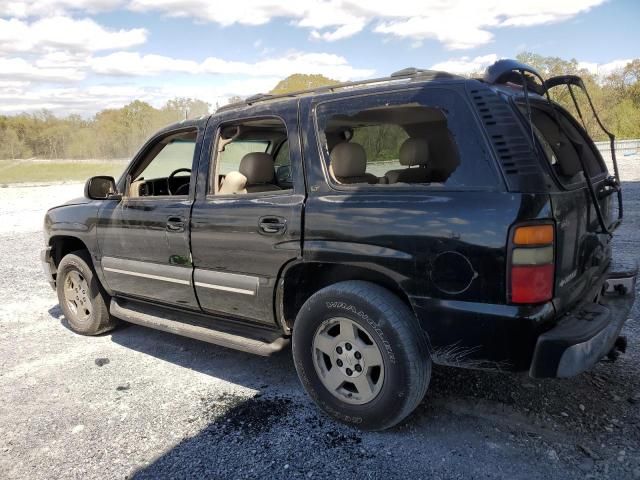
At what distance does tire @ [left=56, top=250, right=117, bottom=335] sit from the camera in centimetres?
474

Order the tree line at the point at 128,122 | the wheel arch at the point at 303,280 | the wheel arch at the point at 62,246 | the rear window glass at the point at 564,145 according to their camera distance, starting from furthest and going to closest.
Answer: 1. the tree line at the point at 128,122
2. the wheel arch at the point at 62,246
3. the wheel arch at the point at 303,280
4. the rear window glass at the point at 564,145

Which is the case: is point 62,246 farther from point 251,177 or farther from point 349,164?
point 349,164

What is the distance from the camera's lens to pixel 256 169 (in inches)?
151

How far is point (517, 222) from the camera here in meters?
2.41

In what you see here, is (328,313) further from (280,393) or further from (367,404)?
(280,393)

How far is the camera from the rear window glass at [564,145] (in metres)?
2.87

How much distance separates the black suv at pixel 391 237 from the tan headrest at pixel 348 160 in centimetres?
1

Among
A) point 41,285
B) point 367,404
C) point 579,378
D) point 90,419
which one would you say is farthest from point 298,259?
point 41,285

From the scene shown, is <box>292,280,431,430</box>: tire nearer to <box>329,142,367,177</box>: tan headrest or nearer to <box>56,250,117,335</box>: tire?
<box>329,142,367,177</box>: tan headrest

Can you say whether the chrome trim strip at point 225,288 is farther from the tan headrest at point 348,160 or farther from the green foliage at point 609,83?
the green foliage at point 609,83

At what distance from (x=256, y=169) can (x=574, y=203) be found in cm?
217

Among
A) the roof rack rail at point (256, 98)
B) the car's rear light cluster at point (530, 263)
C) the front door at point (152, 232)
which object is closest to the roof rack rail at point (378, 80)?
the roof rack rail at point (256, 98)

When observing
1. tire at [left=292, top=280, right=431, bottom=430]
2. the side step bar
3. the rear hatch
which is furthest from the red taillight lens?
the side step bar

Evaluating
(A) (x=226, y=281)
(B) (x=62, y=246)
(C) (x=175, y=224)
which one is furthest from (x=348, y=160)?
(B) (x=62, y=246)
